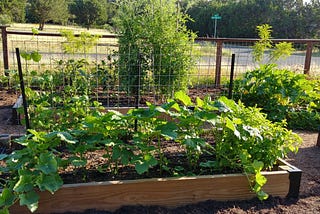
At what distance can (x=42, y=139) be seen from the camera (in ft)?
7.20

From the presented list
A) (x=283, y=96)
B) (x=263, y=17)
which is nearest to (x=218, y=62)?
(x=283, y=96)

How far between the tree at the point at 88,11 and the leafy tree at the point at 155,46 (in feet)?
104

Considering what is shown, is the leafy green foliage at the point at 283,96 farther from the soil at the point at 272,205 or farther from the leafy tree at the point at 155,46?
Answer: the soil at the point at 272,205

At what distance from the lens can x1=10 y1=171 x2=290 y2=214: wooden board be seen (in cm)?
227

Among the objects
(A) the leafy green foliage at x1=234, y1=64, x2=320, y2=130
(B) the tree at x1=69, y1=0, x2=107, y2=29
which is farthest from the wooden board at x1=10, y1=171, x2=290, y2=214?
(B) the tree at x1=69, y1=0, x2=107, y2=29

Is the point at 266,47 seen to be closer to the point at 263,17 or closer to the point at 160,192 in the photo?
the point at 160,192

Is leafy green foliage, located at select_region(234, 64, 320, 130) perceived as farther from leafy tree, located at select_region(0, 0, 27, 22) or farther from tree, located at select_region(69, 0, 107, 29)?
tree, located at select_region(69, 0, 107, 29)

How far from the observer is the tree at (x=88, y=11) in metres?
36.2

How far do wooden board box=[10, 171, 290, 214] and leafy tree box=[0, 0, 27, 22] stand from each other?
1188 inches

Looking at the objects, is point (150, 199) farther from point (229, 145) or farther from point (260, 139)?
point (260, 139)

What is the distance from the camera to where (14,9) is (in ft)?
100

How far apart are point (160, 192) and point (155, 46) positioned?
3.06m

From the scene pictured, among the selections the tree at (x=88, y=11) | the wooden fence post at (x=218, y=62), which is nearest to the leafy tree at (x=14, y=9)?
the tree at (x=88, y=11)

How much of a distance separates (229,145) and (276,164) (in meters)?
0.53
